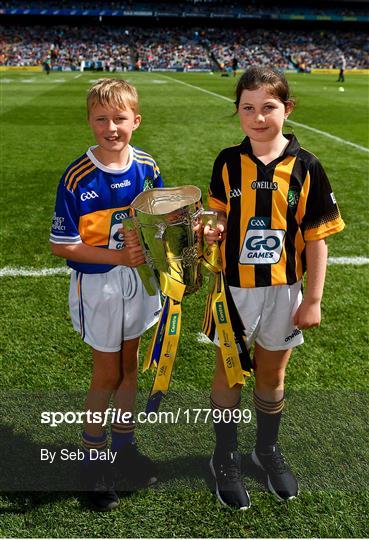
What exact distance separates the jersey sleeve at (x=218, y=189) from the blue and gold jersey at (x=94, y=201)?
278 millimetres

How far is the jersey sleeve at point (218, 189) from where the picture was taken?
198 cm

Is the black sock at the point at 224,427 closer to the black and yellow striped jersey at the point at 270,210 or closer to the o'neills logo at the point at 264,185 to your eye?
the black and yellow striped jersey at the point at 270,210

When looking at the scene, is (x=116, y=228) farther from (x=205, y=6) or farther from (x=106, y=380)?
(x=205, y=6)

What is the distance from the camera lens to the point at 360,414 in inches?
104

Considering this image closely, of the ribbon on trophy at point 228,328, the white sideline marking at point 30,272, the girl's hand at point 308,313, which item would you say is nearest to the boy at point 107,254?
the ribbon on trophy at point 228,328

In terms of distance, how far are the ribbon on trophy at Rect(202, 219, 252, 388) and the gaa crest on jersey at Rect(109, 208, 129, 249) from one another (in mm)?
368

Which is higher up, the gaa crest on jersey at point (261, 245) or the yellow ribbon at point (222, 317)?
the gaa crest on jersey at point (261, 245)

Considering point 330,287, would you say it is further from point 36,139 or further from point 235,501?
point 36,139

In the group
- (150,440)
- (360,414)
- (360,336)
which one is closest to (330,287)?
(360,336)

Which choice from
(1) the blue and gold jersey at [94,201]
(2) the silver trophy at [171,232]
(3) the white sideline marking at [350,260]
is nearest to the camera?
(2) the silver trophy at [171,232]

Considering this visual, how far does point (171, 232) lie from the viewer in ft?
5.54

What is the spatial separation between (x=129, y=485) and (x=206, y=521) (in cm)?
38

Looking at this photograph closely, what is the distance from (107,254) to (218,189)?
517 mm

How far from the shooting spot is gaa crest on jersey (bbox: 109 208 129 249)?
1.95 metres
